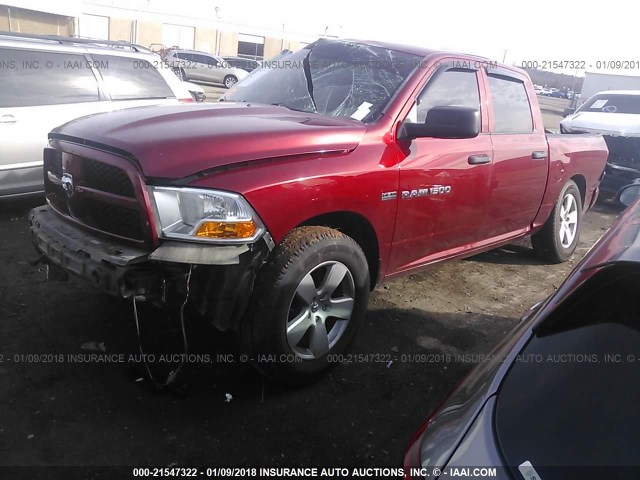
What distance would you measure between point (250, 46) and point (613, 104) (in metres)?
46.1

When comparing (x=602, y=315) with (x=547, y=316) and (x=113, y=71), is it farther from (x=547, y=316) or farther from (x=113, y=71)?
(x=113, y=71)

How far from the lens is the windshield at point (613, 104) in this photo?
35.7ft

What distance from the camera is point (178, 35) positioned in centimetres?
4719

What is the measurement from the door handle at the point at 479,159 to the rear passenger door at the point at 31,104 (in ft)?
13.6

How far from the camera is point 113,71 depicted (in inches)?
235

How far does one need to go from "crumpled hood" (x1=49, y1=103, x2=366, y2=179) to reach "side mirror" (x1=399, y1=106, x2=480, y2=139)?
370 millimetres

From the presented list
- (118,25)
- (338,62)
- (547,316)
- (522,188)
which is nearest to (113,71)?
(338,62)

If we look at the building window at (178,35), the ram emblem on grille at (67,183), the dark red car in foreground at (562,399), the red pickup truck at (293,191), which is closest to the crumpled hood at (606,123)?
the red pickup truck at (293,191)

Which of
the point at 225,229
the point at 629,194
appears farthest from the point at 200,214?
the point at 629,194

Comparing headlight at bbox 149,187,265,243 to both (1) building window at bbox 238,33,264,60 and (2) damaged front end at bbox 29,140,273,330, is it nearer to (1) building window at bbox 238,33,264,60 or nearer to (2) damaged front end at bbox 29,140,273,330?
(2) damaged front end at bbox 29,140,273,330

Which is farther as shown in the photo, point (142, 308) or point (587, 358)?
point (142, 308)

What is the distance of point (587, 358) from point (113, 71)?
19.7 ft

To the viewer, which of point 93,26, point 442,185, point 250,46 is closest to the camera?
point 442,185

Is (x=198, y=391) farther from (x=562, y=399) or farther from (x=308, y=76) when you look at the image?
(x=308, y=76)
